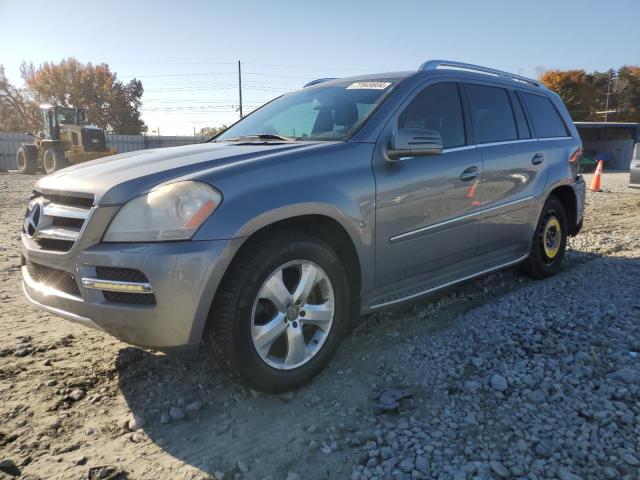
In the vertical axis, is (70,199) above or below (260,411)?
above

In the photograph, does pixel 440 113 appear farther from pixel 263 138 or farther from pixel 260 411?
pixel 260 411

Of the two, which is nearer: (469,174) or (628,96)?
(469,174)

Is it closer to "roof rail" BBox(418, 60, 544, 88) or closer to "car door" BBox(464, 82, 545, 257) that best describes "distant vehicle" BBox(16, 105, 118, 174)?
"roof rail" BBox(418, 60, 544, 88)

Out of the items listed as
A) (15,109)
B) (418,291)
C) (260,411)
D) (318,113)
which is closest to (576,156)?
(418,291)

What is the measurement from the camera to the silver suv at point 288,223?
2258 millimetres

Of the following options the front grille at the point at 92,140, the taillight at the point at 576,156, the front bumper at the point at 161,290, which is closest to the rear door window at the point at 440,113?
the front bumper at the point at 161,290

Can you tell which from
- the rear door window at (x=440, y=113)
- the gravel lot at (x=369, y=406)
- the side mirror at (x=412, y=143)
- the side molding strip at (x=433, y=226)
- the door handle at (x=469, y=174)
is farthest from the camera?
the door handle at (x=469, y=174)

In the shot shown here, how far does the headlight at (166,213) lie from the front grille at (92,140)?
67.7 ft

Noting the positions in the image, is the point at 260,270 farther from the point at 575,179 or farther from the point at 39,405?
the point at 575,179

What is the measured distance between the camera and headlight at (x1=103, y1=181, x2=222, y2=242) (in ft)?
7.36

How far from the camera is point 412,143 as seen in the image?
2951 millimetres

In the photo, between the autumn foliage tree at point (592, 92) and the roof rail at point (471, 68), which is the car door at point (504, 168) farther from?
the autumn foliage tree at point (592, 92)

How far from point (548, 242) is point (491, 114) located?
1514 mm

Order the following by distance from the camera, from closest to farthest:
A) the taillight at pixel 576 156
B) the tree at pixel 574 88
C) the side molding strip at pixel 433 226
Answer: the side molding strip at pixel 433 226 → the taillight at pixel 576 156 → the tree at pixel 574 88
